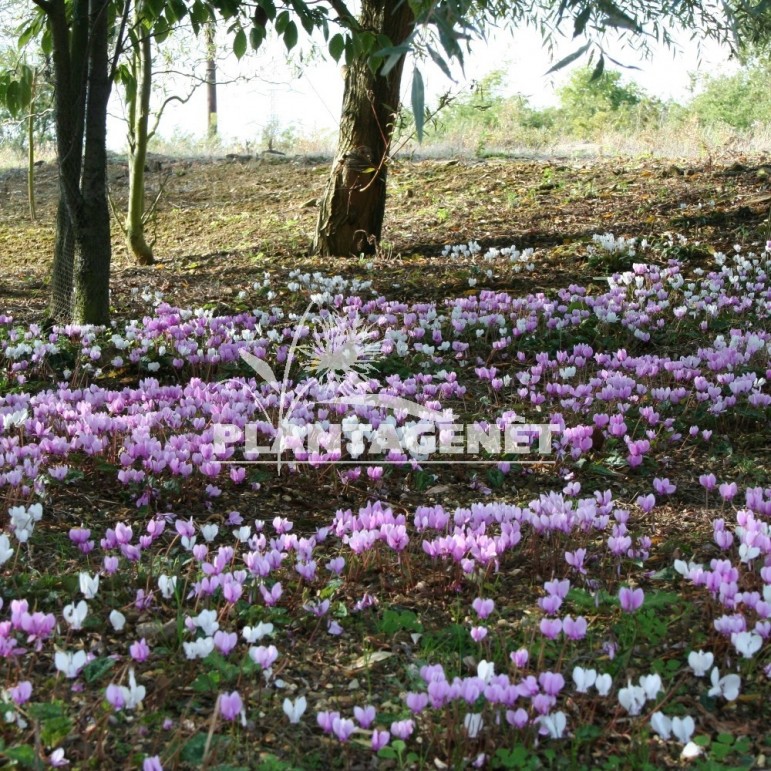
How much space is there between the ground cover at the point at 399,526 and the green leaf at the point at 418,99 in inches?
59.9

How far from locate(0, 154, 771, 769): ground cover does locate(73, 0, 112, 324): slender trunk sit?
1.62ft

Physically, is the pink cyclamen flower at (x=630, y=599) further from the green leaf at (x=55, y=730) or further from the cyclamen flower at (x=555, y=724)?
the green leaf at (x=55, y=730)

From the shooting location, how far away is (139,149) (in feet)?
38.6

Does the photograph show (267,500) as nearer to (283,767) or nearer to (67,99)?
(283,767)

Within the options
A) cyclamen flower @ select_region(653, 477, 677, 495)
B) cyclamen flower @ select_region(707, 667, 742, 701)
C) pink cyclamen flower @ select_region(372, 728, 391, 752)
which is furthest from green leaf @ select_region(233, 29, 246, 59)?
cyclamen flower @ select_region(707, 667, 742, 701)

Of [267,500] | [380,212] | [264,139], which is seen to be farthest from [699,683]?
[264,139]

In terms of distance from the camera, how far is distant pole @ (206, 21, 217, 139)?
12703 millimetres

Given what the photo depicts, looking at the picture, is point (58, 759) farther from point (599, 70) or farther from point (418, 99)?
point (599, 70)

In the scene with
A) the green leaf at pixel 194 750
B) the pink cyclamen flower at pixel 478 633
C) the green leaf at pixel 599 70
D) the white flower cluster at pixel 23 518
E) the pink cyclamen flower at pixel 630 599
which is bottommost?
the green leaf at pixel 194 750

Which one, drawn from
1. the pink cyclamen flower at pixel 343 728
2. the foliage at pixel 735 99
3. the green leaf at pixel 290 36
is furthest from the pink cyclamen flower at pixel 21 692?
the foliage at pixel 735 99

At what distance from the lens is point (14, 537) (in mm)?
3873

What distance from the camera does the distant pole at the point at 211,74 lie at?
12703 mm

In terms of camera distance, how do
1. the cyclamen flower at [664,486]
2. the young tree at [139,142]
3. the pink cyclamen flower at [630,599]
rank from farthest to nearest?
1. the young tree at [139,142]
2. the cyclamen flower at [664,486]
3. the pink cyclamen flower at [630,599]

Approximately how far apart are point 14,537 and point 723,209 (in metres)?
9.49
